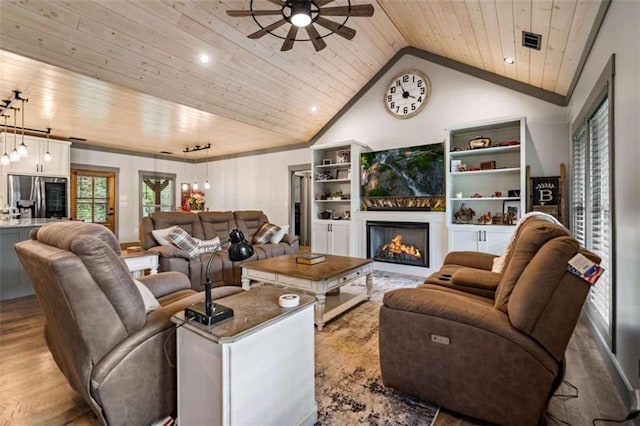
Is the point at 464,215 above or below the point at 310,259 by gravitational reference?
above

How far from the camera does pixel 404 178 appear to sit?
205 inches

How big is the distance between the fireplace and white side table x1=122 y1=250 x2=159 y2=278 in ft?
11.3

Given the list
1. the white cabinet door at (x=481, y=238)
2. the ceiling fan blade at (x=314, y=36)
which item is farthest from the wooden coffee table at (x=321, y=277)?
the ceiling fan blade at (x=314, y=36)

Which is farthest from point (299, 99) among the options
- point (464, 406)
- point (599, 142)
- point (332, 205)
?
point (464, 406)

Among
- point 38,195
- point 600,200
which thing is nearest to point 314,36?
point 600,200

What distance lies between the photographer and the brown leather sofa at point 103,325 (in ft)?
4.29

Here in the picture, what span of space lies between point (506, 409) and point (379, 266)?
13.0ft

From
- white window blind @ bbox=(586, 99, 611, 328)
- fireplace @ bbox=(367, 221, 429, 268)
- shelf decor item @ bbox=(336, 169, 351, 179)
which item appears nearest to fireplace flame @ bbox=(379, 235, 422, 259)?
fireplace @ bbox=(367, 221, 429, 268)

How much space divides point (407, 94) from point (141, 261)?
4.92 m

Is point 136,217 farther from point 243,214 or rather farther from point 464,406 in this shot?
point 464,406

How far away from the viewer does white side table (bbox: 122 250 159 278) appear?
10.8 feet

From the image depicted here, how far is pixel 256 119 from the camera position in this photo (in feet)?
18.8

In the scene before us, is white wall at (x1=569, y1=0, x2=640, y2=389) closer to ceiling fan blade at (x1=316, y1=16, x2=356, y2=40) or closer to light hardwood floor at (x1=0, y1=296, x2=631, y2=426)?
light hardwood floor at (x1=0, y1=296, x2=631, y2=426)

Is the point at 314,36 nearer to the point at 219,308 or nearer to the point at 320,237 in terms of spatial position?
the point at 219,308
